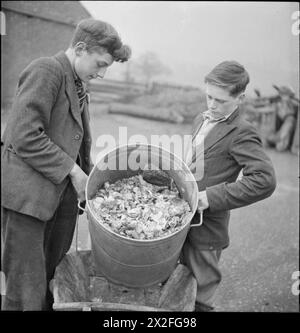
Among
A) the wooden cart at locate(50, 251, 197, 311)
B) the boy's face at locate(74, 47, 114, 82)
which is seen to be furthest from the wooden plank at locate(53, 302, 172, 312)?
the boy's face at locate(74, 47, 114, 82)

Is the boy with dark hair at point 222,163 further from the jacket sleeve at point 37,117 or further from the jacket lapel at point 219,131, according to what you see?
the jacket sleeve at point 37,117

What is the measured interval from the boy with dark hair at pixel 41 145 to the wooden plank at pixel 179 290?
823mm

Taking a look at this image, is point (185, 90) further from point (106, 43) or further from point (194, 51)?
point (106, 43)

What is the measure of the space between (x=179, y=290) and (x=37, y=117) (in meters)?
1.42

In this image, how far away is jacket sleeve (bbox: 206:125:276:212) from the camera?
2.07m

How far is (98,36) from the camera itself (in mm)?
2061

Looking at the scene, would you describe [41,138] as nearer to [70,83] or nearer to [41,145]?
[41,145]

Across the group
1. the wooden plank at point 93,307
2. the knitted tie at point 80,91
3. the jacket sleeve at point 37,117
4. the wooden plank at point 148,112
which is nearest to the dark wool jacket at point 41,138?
the jacket sleeve at point 37,117

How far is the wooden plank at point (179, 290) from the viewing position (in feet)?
7.57

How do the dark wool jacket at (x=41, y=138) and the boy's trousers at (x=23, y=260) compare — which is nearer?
the dark wool jacket at (x=41, y=138)

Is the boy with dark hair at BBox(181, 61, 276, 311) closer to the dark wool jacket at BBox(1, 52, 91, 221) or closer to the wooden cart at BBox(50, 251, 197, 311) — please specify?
the wooden cart at BBox(50, 251, 197, 311)
